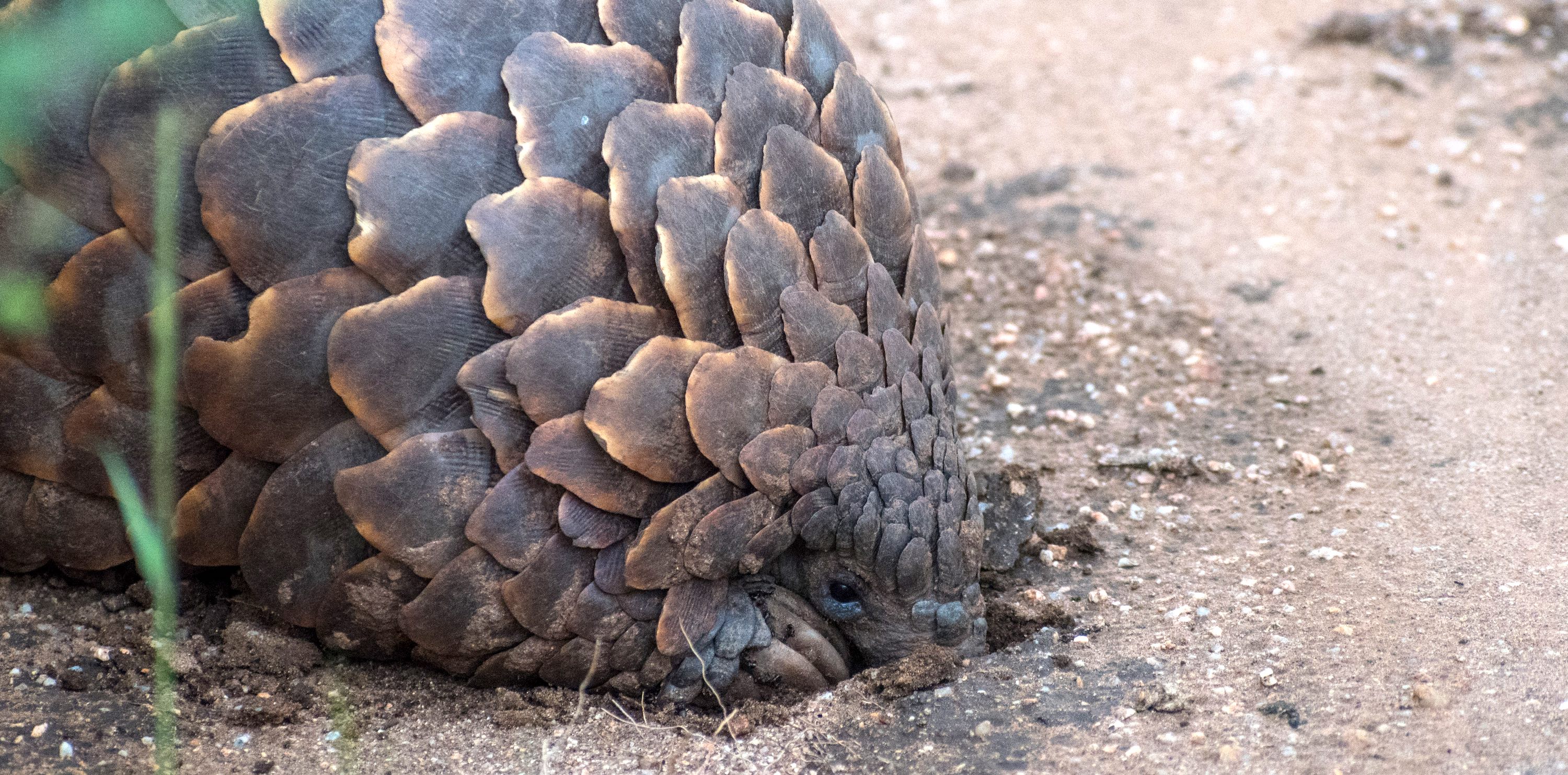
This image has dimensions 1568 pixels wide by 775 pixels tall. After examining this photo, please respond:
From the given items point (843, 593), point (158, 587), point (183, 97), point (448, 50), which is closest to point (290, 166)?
point (183, 97)

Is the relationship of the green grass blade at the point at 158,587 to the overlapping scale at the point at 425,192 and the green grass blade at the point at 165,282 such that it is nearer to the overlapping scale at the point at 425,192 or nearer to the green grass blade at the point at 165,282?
the green grass blade at the point at 165,282

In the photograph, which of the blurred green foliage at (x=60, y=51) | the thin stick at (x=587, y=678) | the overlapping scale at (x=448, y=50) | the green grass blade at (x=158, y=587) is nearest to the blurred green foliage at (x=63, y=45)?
the blurred green foliage at (x=60, y=51)

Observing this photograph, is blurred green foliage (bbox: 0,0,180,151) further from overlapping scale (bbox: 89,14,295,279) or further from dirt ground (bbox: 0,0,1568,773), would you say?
dirt ground (bbox: 0,0,1568,773)

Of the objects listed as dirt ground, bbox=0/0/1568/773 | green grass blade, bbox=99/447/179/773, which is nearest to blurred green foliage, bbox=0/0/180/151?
green grass blade, bbox=99/447/179/773

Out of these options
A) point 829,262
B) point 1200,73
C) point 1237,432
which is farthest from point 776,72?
point 1200,73

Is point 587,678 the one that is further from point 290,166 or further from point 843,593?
point 290,166

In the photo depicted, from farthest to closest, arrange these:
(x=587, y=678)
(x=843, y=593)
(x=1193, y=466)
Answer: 1. (x=1193, y=466)
2. (x=843, y=593)
3. (x=587, y=678)
